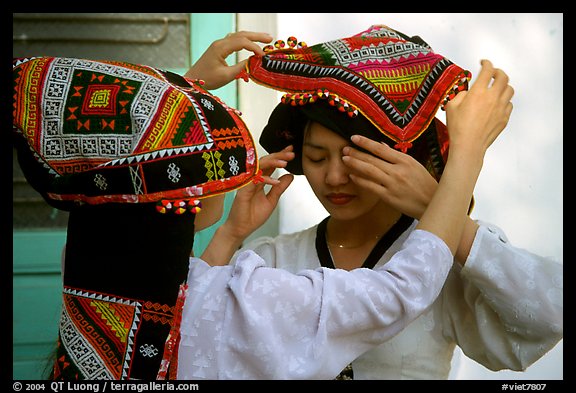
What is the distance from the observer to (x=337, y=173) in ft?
5.28

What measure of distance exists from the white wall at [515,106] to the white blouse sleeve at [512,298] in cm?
95

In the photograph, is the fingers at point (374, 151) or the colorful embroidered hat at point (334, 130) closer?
the fingers at point (374, 151)

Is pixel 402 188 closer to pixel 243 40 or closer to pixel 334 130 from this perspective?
pixel 334 130

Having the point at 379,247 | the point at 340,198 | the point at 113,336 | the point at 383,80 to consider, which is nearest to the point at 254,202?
the point at 340,198

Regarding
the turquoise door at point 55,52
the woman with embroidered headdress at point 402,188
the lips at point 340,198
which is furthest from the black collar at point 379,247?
the turquoise door at point 55,52

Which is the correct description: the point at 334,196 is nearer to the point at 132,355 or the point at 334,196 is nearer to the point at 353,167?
the point at 353,167

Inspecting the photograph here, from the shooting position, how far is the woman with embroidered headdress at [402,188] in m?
1.45

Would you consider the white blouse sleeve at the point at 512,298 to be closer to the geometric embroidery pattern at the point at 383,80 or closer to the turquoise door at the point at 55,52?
the geometric embroidery pattern at the point at 383,80

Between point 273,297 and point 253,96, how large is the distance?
1.33 meters
